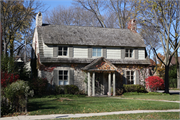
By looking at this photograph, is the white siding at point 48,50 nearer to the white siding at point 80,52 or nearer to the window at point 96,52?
the white siding at point 80,52

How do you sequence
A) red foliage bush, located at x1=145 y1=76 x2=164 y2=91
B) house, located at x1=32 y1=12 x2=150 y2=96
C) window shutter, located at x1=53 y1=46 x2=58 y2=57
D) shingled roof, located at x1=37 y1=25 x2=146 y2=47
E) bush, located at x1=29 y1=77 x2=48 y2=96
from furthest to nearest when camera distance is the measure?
red foliage bush, located at x1=145 y1=76 x2=164 y2=91 < shingled roof, located at x1=37 y1=25 x2=146 y2=47 < window shutter, located at x1=53 y1=46 x2=58 y2=57 < house, located at x1=32 y1=12 x2=150 y2=96 < bush, located at x1=29 y1=77 x2=48 y2=96

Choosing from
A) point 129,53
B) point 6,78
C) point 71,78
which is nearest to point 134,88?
point 129,53

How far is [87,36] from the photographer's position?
23.4 meters

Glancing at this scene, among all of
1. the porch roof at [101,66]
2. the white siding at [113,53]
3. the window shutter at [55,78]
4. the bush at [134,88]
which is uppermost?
the white siding at [113,53]

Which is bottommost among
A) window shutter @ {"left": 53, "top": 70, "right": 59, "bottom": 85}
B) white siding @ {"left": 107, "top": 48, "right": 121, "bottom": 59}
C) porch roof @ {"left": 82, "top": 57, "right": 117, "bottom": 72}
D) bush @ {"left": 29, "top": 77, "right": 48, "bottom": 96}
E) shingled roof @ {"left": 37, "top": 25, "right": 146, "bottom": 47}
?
bush @ {"left": 29, "top": 77, "right": 48, "bottom": 96}

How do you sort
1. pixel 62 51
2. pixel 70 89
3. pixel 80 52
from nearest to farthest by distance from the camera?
pixel 70 89 < pixel 62 51 < pixel 80 52

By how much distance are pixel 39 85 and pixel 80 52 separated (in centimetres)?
547

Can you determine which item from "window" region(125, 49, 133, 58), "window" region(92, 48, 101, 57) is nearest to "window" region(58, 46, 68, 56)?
"window" region(92, 48, 101, 57)

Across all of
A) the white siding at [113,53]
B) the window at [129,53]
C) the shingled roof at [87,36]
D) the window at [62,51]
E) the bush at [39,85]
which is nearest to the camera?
the bush at [39,85]

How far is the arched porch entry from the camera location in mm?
20766

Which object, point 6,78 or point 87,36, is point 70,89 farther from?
point 6,78

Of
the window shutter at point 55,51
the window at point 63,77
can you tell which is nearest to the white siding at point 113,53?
the window at point 63,77

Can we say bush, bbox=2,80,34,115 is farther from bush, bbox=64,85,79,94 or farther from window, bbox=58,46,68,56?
window, bbox=58,46,68,56

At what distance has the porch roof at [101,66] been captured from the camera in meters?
20.7
